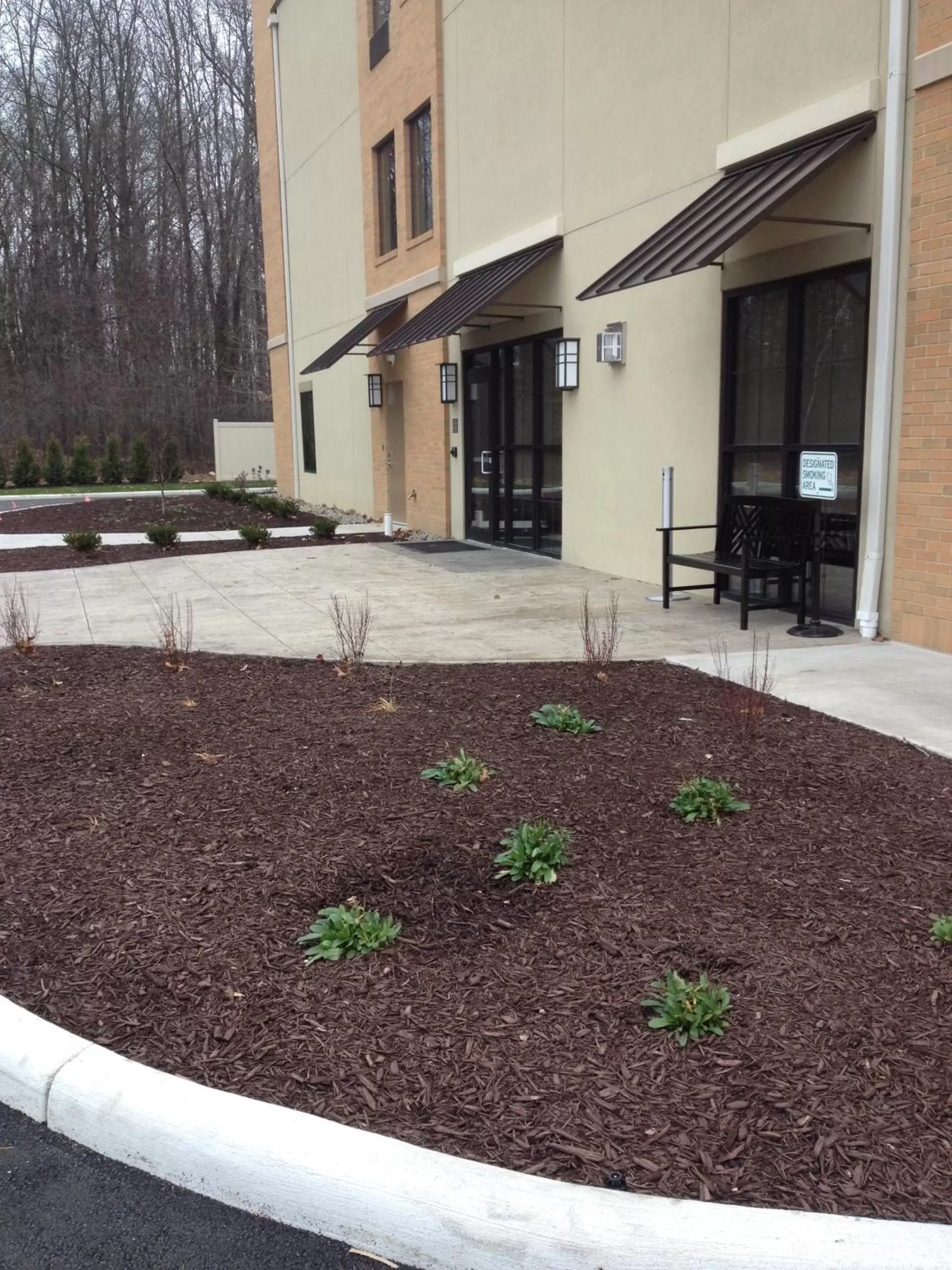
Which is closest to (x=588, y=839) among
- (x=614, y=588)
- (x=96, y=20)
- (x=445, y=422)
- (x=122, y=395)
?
(x=614, y=588)

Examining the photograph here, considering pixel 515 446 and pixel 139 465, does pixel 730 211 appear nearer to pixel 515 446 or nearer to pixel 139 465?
pixel 515 446

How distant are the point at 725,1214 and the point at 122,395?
42597 mm

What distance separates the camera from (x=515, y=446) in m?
14.2

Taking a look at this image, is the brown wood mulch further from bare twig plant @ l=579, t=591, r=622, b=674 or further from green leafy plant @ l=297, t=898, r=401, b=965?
bare twig plant @ l=579, t=591, r=622, b=674

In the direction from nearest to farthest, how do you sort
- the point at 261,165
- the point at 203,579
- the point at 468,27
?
the point at 203,579 → the point at 468,27 → the point at 261,165

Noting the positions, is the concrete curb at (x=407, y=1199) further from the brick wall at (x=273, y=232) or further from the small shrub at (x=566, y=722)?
the brick wall at (x=273, y=232)

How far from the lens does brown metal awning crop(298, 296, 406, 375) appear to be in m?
17.7

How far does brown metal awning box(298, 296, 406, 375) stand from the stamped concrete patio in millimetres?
5300

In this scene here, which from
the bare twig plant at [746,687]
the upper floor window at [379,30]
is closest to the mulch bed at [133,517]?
the upper floor window at [379,30]

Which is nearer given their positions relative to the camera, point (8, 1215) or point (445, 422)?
point (8, 1215)

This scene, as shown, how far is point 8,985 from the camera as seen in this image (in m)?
3.36

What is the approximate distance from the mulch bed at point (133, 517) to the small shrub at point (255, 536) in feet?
10.5

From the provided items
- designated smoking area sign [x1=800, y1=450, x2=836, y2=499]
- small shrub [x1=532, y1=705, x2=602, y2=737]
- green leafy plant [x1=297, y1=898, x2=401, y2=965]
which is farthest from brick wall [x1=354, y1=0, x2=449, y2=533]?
green leafy plant [x1=297, y1=898, x2=401, y2=965]

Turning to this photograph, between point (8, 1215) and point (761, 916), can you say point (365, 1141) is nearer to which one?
point (8, 1215)
